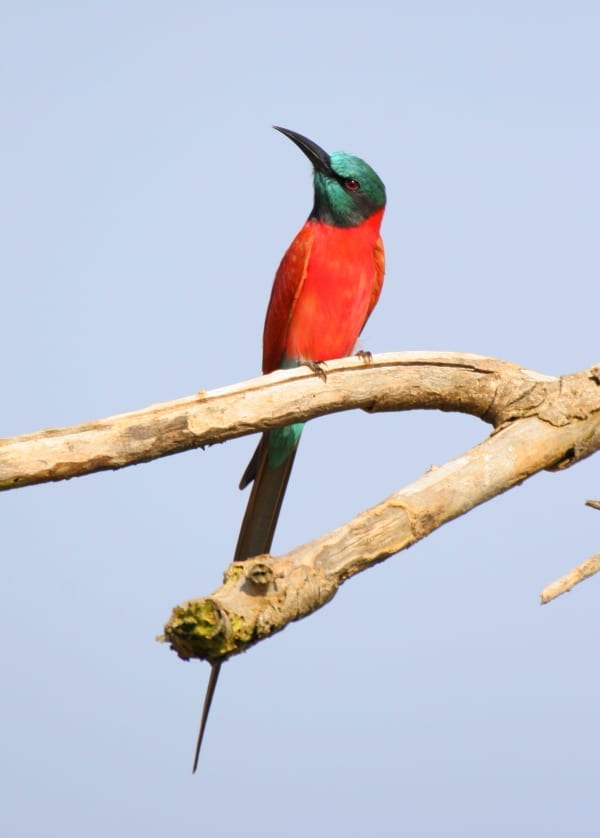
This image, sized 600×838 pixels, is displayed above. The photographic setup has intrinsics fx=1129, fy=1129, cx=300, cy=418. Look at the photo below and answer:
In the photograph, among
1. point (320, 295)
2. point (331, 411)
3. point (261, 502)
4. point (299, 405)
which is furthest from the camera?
point (320, 295)

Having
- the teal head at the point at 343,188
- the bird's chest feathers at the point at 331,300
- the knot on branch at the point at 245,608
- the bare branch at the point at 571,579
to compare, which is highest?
the teal head at the point at 343,188

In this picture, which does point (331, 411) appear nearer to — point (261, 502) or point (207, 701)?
point (261, 502)

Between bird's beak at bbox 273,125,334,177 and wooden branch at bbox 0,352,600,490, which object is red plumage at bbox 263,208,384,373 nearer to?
bird's beak at bbox 273,125,334,177

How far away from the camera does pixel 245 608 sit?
8.99ft

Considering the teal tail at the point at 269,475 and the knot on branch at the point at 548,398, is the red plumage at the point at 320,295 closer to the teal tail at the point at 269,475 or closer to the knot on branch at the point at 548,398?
the teal tail at the point at 269,475

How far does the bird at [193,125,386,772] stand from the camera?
481 cm

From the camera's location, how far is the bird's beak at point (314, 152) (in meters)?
5.35

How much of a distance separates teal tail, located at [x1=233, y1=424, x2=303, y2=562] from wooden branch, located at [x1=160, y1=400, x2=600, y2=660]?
1.19 meters

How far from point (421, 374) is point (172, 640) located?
1658 mm

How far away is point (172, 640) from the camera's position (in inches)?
105

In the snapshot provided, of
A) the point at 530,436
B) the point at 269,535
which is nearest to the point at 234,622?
the point at 530,436

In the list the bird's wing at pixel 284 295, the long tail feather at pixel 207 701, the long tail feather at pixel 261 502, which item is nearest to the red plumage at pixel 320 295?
the bird's wing at pixel 284 295

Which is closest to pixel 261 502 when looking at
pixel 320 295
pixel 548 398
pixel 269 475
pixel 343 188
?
pixel 269 475

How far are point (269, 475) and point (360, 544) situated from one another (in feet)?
5.53
